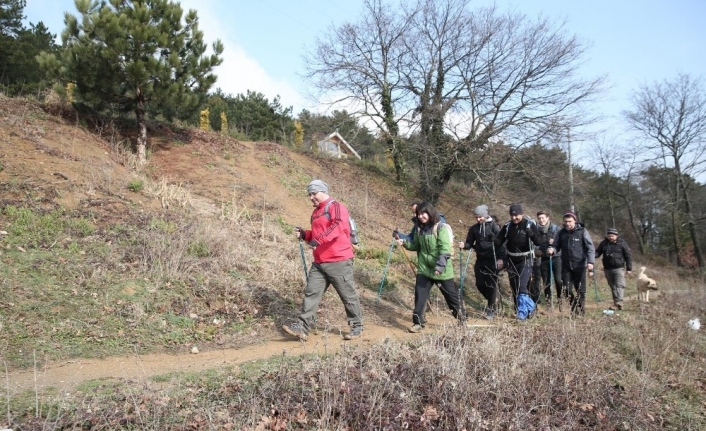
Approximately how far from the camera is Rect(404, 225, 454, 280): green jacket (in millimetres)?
6426

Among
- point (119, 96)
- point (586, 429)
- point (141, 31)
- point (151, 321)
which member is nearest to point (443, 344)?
point (586, 429)

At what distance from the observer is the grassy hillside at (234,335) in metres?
3.79

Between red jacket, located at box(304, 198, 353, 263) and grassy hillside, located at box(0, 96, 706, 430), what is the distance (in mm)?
1019

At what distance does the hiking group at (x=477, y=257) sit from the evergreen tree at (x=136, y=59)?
597cm

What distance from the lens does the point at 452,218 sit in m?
20.2

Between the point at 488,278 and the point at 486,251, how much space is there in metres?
0.45

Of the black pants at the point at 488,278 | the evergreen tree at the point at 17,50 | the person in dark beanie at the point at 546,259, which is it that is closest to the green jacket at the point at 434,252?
the black pants at the point at 488,278

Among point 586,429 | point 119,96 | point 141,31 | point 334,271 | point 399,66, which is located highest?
point 399,66

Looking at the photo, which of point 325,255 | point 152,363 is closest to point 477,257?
point 325,255

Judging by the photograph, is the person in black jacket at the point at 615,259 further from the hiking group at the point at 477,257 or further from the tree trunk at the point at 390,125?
the tree trunk at the point at 390,125

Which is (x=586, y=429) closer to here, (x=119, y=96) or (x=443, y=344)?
(x=443, y=344)

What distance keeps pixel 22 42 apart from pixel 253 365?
63.9 feet

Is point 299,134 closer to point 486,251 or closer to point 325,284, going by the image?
point 486,251

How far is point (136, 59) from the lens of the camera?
1116 cm
